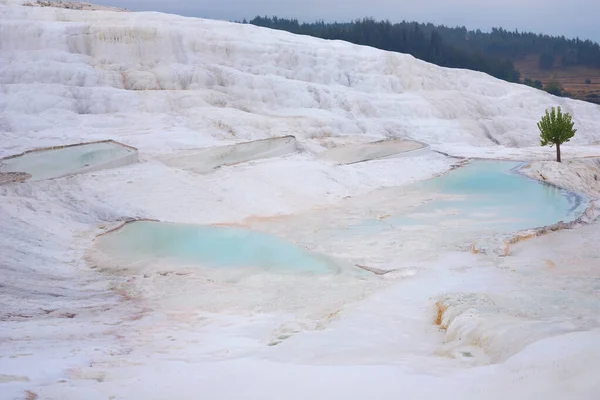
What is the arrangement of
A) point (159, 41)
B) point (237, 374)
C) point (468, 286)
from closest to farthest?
point (237, 374) < point (468, 286) < point (159, 41)

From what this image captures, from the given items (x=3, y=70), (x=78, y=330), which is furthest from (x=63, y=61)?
(x=78, y=330)

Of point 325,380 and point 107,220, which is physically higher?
point 325,380

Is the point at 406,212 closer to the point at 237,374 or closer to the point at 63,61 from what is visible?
the point at 237,374

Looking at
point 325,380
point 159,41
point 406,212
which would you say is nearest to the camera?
point 325,380

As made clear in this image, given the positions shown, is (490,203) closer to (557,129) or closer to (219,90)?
(557,129)

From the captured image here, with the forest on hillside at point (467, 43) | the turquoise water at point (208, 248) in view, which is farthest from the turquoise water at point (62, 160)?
the forest on hillside at point (467, 43)

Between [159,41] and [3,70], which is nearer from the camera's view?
[3,70]

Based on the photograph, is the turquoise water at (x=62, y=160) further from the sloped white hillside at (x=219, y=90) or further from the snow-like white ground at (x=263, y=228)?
the sloped white hillside at (x=219, y=90)

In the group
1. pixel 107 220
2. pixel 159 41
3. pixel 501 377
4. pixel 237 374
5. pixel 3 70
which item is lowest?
pixel 107 220
